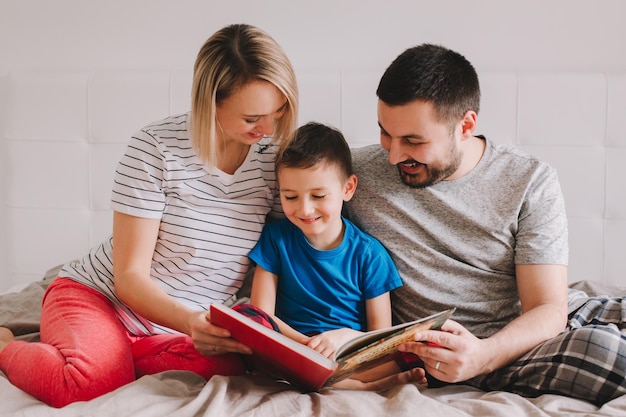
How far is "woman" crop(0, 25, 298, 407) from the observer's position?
49.4 inches

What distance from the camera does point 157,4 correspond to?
2.16 meters

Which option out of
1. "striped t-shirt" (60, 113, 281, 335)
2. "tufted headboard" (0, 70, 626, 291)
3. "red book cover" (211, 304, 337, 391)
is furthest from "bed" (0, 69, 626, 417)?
"red book cover" (211, 304, 337, 391)

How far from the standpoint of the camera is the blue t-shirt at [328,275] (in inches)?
56.4

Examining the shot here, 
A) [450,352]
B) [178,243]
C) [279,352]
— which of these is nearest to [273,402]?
[279,352]

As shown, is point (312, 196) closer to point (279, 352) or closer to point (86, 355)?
point (279, 352)

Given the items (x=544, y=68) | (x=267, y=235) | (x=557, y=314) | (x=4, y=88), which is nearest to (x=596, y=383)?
(x=557, y=314)

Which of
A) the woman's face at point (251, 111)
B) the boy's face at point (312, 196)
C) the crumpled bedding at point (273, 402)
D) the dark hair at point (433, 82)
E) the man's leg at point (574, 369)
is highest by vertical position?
the dark hair at point (433, 82)

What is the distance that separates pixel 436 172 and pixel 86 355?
2.65 feet

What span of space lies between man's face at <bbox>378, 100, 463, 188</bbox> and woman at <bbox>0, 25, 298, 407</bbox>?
0.21m

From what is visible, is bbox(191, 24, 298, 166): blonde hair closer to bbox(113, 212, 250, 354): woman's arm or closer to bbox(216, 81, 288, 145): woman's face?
bbox(216, 81, 288, 145): woman's face

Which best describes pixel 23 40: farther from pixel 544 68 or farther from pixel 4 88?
pixel 544 68

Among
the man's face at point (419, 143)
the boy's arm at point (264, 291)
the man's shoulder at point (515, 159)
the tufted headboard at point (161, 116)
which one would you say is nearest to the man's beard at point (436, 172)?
the man's face at point (419, 143)

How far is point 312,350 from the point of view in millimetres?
1048

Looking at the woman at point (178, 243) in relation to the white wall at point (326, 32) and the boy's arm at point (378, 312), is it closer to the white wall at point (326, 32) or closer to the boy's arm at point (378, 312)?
the boy's arm at point (378, 312)
